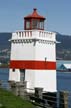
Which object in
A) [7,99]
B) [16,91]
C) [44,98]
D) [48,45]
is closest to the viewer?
[7,99]

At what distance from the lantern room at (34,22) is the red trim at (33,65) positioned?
1.97 meters

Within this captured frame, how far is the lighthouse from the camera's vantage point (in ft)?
74.6

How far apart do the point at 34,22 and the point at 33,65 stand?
2526mm

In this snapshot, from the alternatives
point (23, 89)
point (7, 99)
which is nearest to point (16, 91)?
point (23, 89)

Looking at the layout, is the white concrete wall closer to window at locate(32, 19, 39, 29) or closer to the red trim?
the red trim

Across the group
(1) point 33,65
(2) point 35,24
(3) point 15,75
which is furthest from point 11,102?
(2) point 35,24

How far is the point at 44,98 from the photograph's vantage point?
2189cm

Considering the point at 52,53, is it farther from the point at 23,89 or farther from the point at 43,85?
the point at 23,89

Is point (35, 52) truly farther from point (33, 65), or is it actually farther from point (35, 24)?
point (35, 24)

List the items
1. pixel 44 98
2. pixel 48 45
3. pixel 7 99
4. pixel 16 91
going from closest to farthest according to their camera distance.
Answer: pixel 7 99 → pixel 16 91 → pixel 44 98 → pixel 48 45

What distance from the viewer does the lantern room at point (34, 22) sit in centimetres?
2358

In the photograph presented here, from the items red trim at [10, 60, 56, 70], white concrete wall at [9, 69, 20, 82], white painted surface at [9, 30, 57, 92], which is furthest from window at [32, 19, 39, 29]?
white concrete wall at [9, 69, 20, 82]

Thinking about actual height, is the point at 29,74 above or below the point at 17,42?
below

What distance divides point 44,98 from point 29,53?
8.72 feet
